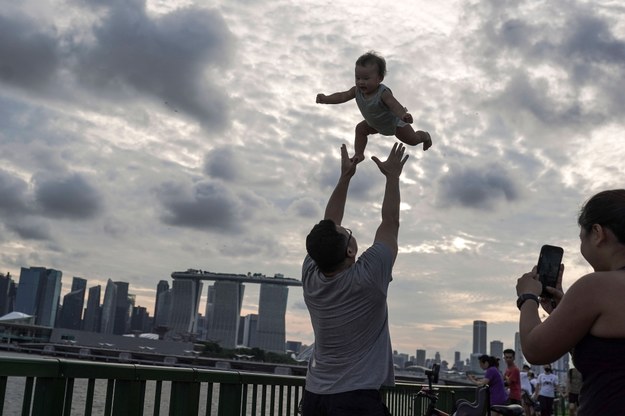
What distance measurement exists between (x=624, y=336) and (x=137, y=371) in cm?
325

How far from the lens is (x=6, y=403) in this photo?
3705mm

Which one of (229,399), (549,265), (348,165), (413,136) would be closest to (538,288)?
(549,265)

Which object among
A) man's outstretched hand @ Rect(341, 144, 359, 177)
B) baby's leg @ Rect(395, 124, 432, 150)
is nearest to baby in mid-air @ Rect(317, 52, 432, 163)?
baby's leg @ Rect(395, 124, 432, 150)

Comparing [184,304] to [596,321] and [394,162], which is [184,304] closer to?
[394,162]

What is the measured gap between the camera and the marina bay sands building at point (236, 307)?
176125mm

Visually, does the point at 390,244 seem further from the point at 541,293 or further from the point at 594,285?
the point at 594,285

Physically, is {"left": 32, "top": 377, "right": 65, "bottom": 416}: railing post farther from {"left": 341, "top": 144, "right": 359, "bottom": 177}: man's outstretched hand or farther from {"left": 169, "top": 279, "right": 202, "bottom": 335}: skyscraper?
{"left": 169, "top": 279, "right": 202, "bottom": 335}: skyscraper

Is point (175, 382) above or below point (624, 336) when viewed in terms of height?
below

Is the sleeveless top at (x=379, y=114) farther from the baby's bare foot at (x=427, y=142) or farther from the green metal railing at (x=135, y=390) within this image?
the green metal railing at (x=135, y=390)

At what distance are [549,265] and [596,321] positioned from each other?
516 mm

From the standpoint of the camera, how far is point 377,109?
17.5 feet

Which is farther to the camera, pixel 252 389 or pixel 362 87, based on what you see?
pixel 252 389

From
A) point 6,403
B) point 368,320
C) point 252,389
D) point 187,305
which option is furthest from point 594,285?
point 187,305

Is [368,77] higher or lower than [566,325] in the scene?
higher
